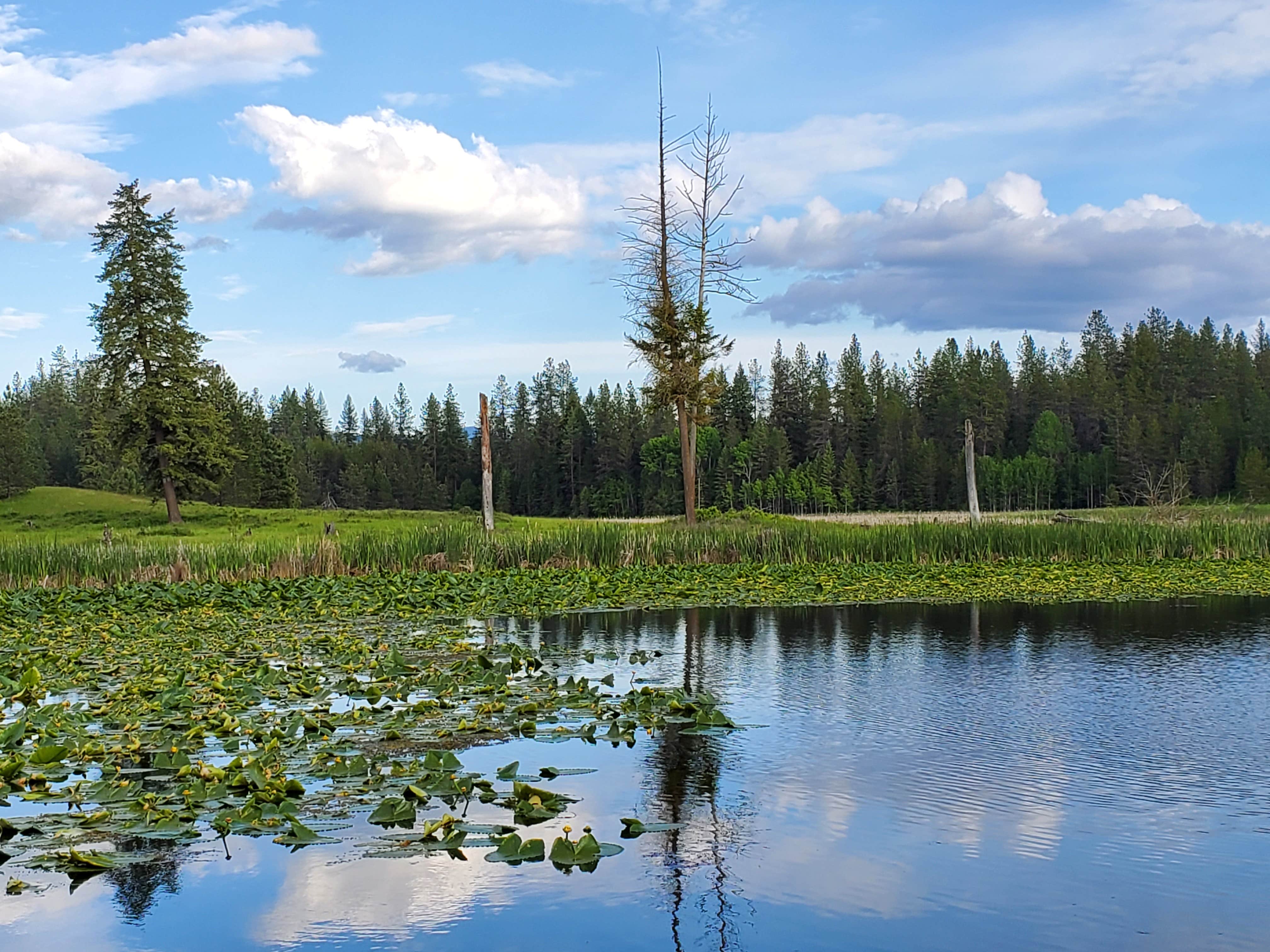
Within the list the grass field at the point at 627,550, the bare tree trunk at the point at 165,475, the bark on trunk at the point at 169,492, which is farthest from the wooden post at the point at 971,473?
the bark on trunk at the point at 169,492

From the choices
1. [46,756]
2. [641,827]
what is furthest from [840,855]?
[46,756]

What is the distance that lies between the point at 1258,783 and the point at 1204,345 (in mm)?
92098

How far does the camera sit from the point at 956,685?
1019 cm

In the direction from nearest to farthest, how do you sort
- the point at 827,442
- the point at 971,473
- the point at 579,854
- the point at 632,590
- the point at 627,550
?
the point at 579,854 → the point at 632,590 → the point at 627,550 → the point at 971,473 → the point at 827,442

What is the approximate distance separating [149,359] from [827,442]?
193 ft

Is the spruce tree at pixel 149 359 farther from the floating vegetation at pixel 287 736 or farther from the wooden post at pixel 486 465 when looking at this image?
the floating vegetation at pixel 287 736

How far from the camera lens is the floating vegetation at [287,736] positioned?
6.09 meters

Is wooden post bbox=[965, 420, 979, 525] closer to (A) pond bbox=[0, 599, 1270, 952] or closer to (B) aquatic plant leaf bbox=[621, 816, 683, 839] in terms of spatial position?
(A) pond bbox=[0, 599, 1270, 952]

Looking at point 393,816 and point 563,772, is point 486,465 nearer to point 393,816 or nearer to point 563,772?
point 563,772

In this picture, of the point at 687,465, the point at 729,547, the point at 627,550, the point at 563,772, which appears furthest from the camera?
the point at 687,465

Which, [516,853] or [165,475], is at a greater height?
[165,475]

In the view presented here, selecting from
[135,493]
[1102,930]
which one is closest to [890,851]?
[1102,930]

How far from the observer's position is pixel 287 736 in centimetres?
806

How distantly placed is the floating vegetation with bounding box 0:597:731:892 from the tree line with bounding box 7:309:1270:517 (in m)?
51.5
